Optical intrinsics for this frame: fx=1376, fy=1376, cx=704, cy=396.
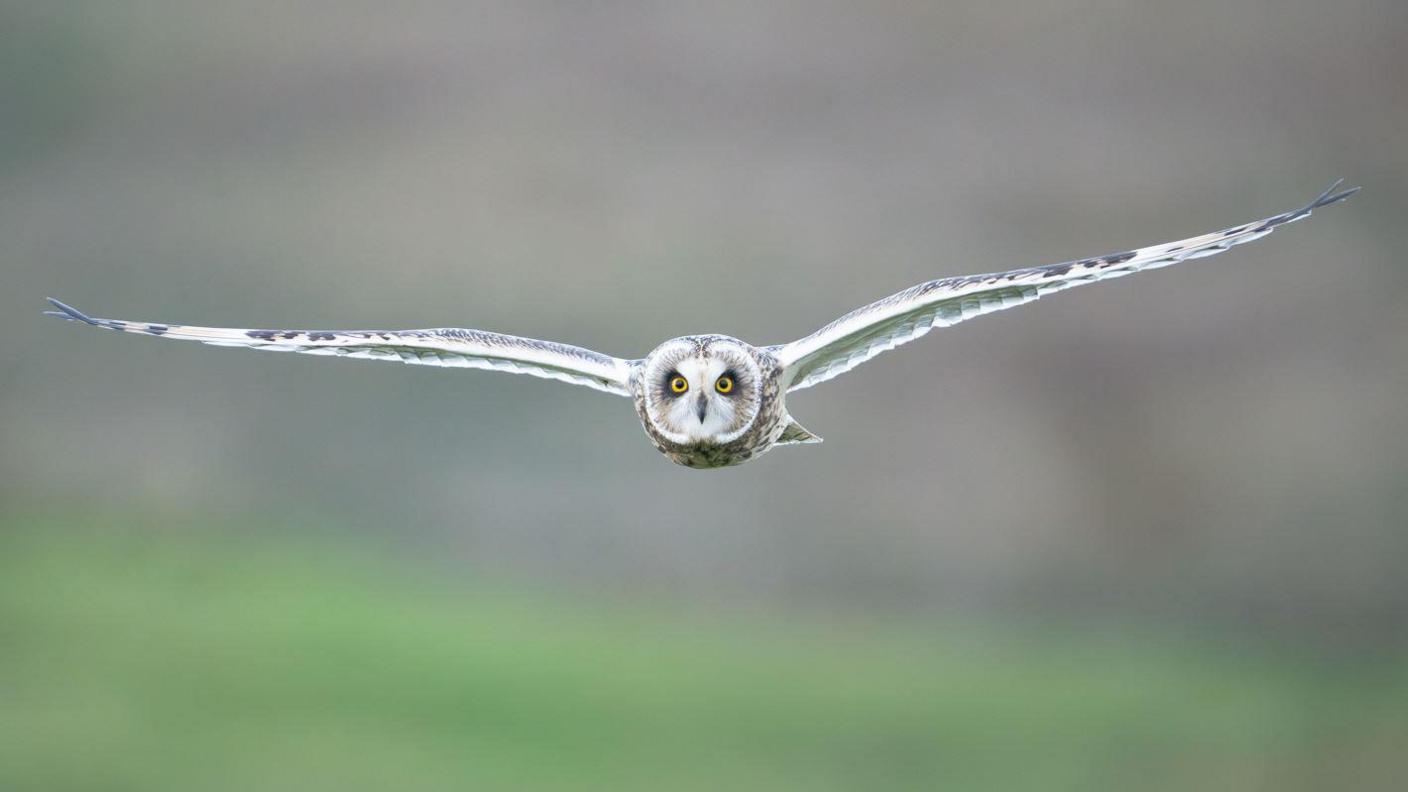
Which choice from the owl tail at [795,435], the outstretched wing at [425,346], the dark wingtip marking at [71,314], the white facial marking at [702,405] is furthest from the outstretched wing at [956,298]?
the dark wingtip marking at [71,314]

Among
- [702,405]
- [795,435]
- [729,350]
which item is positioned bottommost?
[702,405]

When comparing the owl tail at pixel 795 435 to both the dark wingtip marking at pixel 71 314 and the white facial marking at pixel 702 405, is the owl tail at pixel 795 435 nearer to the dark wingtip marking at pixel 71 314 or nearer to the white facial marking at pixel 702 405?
the white facial marking at pixel 702 405

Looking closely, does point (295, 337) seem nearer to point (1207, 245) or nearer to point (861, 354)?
point (861, 354)

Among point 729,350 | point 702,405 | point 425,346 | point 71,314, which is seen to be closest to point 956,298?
point 729,350

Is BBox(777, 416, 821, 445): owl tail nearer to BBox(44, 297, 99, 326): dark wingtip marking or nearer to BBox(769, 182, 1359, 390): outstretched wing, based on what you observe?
BBox(769, 182, 1359, 390): outstretched wing

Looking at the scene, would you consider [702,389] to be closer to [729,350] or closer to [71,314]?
[729,350]

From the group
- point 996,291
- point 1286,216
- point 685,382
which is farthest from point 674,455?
point 1286,216


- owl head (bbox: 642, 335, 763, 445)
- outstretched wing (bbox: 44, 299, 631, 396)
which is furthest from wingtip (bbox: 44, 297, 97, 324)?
owl head (bbox: 642, 335, 763, 445)
